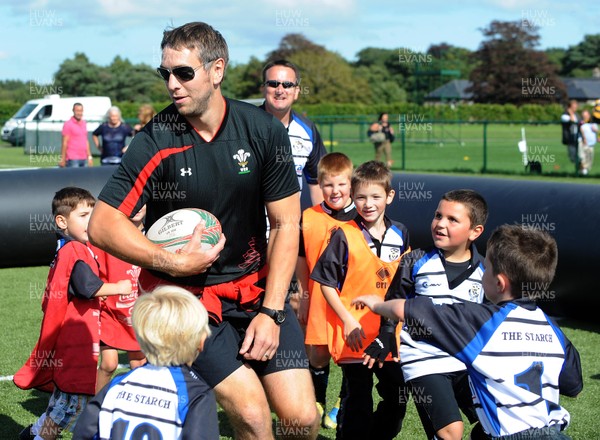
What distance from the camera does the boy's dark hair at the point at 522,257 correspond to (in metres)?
3.79

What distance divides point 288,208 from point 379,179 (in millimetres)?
1364

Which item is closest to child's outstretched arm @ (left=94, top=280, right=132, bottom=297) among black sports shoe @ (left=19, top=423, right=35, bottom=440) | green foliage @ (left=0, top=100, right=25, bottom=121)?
black sports shoe @ (left=19, top=423, right=35, bottom=440)

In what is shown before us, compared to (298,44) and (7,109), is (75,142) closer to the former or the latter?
(7,109)

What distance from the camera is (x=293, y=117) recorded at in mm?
7441

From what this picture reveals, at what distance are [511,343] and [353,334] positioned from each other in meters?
1.69

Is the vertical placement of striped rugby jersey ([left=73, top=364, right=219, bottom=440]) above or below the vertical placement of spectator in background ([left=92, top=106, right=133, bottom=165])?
below

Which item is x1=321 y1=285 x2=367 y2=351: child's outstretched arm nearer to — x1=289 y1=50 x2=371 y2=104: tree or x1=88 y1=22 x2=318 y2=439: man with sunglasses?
x1=88 y1=22 x2=318 y2=439: man with sunglasses

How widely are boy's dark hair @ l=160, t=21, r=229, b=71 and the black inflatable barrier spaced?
3227mm

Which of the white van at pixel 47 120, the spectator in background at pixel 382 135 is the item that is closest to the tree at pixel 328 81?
the white van at pixel 47 120

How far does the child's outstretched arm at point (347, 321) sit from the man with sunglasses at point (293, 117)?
1822mm

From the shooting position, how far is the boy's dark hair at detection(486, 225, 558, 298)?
3.79m

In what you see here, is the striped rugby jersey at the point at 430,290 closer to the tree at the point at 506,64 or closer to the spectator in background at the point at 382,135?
the spectator in background at the point at 382,135

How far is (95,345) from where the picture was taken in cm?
562

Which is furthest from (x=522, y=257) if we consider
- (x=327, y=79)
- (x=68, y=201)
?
(x=327, y=79)
